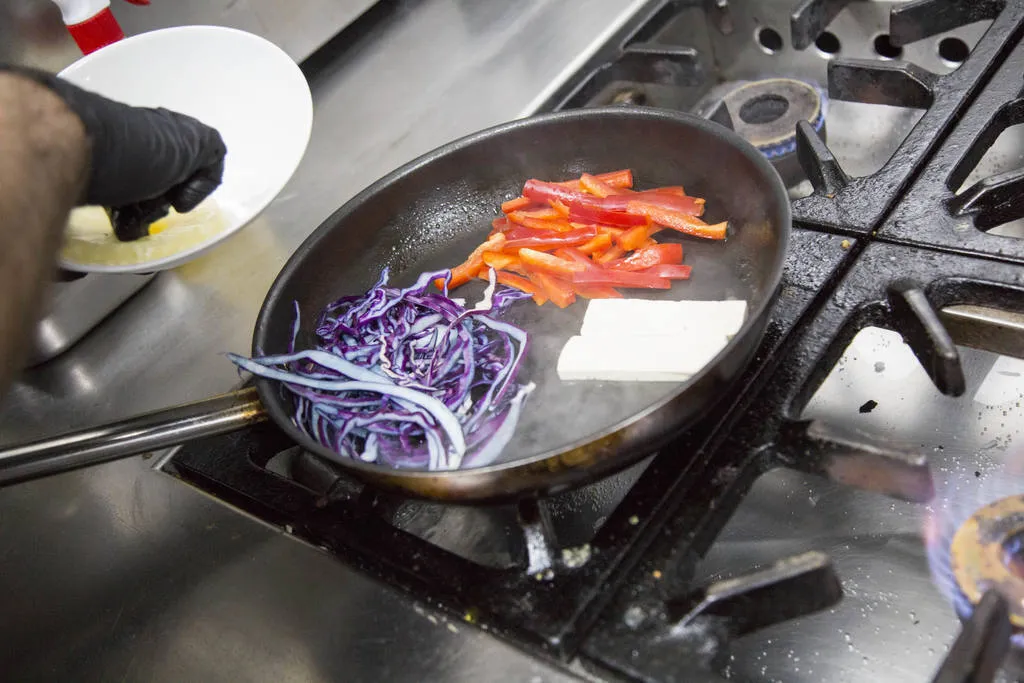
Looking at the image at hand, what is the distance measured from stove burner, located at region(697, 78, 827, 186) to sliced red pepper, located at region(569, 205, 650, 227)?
1.00 ft

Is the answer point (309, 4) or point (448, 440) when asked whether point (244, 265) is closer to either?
point (309, 4)

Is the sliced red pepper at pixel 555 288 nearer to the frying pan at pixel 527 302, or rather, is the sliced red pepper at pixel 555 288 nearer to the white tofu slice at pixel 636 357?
the frying pan at pixel 527 302

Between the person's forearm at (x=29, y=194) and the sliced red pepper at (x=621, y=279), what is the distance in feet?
1.95

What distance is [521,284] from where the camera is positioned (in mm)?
1175

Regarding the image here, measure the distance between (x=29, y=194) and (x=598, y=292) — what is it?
0.66 meters

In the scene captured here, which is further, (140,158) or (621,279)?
(621,279)

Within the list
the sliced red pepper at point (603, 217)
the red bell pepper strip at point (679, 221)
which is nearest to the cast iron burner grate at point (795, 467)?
the red bell pepper strip at point (679, 221)

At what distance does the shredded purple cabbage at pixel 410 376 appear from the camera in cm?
99

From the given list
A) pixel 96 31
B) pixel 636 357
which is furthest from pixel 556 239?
pixel 96 31

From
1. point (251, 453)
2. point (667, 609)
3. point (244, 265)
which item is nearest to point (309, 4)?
point (244, 265)

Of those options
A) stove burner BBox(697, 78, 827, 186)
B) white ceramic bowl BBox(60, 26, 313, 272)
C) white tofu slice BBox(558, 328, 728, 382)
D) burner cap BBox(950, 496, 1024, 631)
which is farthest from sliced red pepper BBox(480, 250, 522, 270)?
burner cap BBox(950, 496, 1024, 631)

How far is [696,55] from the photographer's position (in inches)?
56.8

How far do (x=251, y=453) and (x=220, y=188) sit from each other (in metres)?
0.45

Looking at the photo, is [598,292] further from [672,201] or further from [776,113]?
[776,113]
